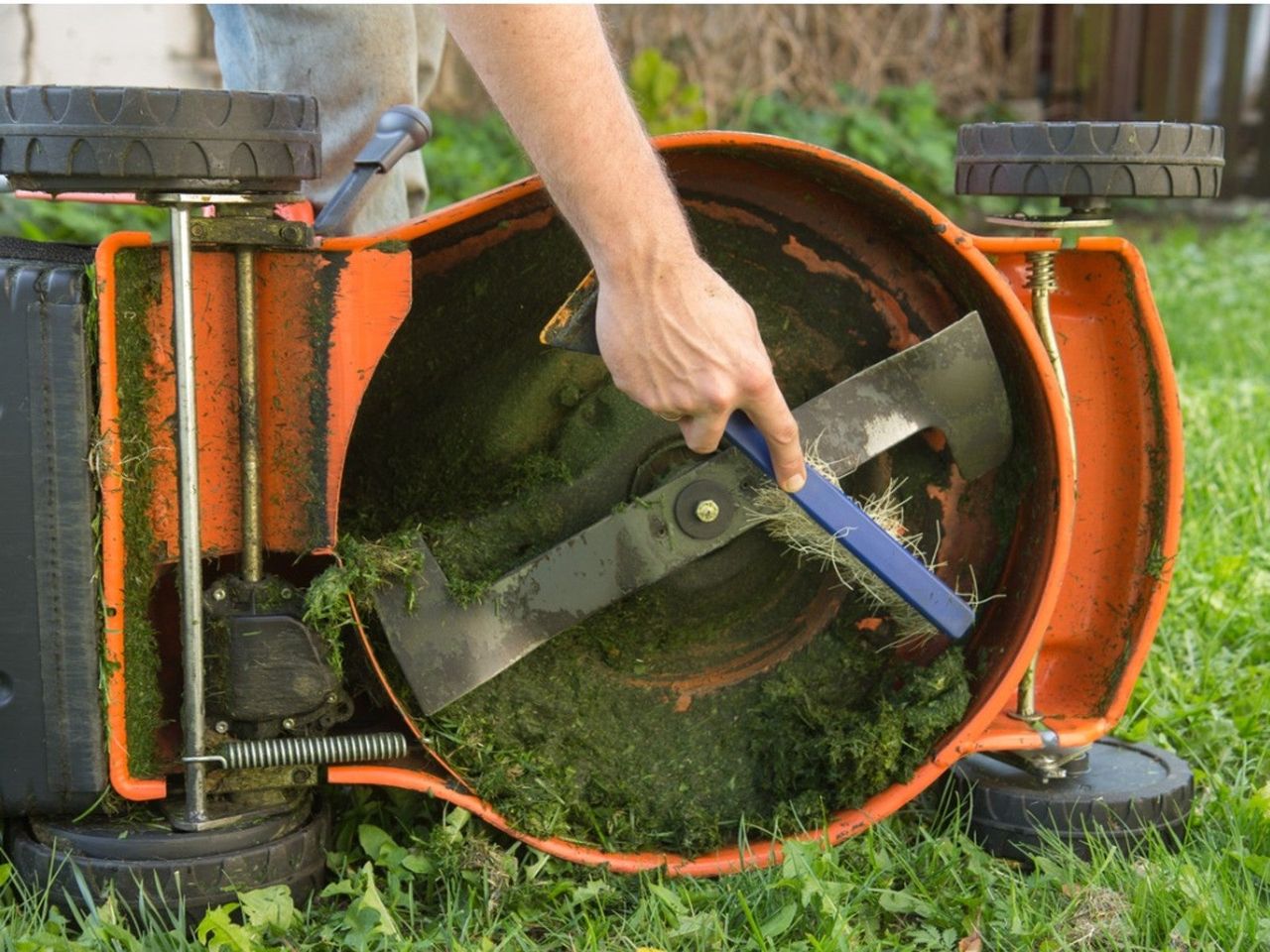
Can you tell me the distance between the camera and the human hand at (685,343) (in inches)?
60.0

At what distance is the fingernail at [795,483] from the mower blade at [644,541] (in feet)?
0.45

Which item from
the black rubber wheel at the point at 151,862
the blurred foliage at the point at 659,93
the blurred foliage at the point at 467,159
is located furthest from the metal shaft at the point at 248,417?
the blurred foliage at the point at 659,93

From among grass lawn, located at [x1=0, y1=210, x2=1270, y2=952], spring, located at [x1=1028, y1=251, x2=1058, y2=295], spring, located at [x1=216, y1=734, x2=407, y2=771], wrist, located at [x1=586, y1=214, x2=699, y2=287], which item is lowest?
grass lawn, located at [x1=0, y1=210, x2=1270, y2=952]

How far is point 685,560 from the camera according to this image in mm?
1836

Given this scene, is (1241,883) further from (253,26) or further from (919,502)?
(253,26)

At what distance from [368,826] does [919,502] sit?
2.73 ft

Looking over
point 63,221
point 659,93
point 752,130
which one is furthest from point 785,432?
point 752,130

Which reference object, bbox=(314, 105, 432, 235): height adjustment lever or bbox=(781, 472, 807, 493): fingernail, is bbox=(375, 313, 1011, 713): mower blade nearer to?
bbox=(781, 472, 807, 493): fingernail

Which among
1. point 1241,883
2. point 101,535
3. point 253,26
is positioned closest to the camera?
point 101,535

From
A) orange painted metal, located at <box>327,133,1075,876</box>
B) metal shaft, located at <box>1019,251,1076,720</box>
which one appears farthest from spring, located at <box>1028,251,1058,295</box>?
orange painted metal, located at <box>327,133,1075,876</box>

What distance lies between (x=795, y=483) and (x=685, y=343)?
0.25 m

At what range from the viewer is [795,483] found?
1689mm

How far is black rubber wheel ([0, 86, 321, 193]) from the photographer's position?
1462 millimetres

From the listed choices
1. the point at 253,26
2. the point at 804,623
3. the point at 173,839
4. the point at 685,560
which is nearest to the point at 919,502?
the point at 804,623
